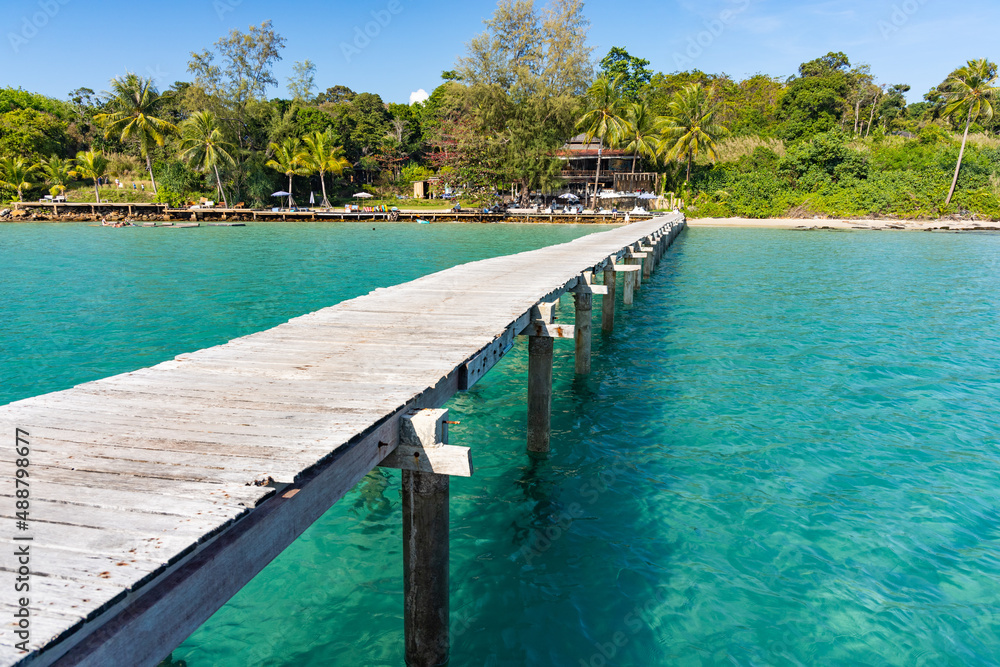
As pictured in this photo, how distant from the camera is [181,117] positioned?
69.1 metres

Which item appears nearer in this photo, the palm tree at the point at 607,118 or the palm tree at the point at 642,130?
the palm tree at the point at 607,118

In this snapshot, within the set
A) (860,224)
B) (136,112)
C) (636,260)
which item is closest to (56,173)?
(136,112)

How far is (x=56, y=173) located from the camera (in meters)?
60.9

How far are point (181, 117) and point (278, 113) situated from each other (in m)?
16.6

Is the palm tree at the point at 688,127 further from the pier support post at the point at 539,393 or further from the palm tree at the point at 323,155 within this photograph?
the pier support post at the point at 539,393

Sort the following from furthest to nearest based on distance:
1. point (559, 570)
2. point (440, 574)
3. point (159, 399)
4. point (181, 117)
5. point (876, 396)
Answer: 1. point (181, 117)
2. point (876, 396)
3. point (559, 570)
4. point (440, 574)
5. point (159, 399)

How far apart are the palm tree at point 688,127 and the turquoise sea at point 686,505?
38.9 metres

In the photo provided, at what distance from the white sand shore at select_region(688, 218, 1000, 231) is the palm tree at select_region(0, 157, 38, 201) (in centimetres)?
6257

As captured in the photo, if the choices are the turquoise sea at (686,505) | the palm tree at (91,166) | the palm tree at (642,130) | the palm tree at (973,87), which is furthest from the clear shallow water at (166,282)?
the palm tree at (973,87)

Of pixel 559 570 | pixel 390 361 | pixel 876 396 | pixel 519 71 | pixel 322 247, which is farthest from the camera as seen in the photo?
pixel 519 71

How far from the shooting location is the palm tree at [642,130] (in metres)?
54.2

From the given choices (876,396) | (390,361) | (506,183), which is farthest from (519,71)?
(390,361)

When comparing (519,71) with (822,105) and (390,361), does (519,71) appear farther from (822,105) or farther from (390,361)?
(390,361)

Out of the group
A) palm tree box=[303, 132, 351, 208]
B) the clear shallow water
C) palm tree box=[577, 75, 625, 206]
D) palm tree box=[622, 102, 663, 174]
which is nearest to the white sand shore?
palm tree box=[622, 102, 663, 174]
